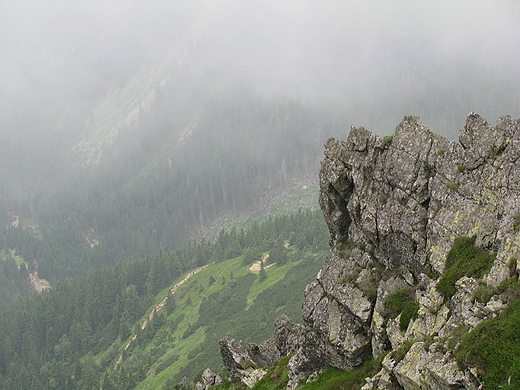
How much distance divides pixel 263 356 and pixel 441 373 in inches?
2560

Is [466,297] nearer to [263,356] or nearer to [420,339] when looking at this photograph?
Result: [420,339]

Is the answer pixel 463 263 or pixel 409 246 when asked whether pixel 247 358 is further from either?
pixel 463 263

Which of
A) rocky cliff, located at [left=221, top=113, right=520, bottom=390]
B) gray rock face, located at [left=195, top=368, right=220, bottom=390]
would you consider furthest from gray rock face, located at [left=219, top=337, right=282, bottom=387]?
rocky cliff, located at [left=221, top=113, right=520, bottom=390]

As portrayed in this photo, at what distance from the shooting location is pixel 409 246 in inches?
1905

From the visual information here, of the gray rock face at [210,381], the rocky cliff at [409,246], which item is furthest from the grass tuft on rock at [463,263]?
the gray rock face at [210,381]

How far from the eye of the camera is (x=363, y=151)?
5697 cm

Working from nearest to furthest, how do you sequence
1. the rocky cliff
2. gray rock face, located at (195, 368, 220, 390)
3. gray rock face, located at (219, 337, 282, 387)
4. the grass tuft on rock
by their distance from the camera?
the rocky cliff
the grass tuft on rock
gray rock face, located at (219, 337, 282, 387)
gray rock face, located at (195, 368, 220, 390)

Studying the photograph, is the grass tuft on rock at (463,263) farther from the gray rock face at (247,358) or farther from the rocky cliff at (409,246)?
the gray rock face at (247,358)

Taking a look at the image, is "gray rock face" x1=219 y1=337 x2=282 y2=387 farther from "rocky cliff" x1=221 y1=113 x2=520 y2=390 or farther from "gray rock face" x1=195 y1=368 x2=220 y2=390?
"rocky cliff" x1=221 y1=113 x2=520 y2=390

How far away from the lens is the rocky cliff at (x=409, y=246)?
3575 centimetres

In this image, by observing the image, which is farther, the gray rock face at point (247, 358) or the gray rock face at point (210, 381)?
the gray rock face at point (210, 381)

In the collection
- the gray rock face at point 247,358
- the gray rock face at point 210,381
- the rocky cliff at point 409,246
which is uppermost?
the rocky cliff at point 409,246

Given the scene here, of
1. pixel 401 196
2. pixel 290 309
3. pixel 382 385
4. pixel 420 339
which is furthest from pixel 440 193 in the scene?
pixel 290 309

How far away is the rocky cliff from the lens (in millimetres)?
35750
